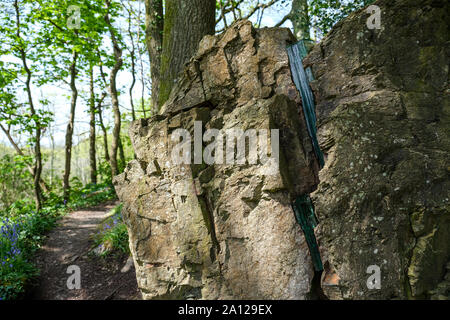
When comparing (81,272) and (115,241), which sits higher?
(115,241)

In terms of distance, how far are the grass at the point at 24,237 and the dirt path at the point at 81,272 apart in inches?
10.4

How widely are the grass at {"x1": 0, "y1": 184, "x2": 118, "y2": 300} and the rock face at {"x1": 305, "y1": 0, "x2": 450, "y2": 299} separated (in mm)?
5178

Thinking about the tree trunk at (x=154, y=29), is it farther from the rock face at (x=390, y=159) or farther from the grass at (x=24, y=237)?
the rock face at (x=390, y=159)

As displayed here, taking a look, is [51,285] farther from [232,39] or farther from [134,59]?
[134,59]

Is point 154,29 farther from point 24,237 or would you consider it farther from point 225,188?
point 24,237

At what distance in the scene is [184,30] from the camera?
5.39 meters

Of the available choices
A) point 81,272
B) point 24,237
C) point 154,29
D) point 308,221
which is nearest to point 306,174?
point 308,221

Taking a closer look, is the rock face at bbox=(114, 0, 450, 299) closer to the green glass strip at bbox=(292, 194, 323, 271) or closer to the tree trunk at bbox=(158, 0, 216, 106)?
the green glass strip at bbox=(292, 194, 323, 271)

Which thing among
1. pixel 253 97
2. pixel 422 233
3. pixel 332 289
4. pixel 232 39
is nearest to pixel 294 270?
pixel 332 289

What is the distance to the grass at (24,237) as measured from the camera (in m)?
5.36

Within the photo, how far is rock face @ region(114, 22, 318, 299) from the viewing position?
3295 millimetres

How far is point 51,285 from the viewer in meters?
5.75

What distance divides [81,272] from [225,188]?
4471 mm

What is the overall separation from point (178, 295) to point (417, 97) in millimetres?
3725
